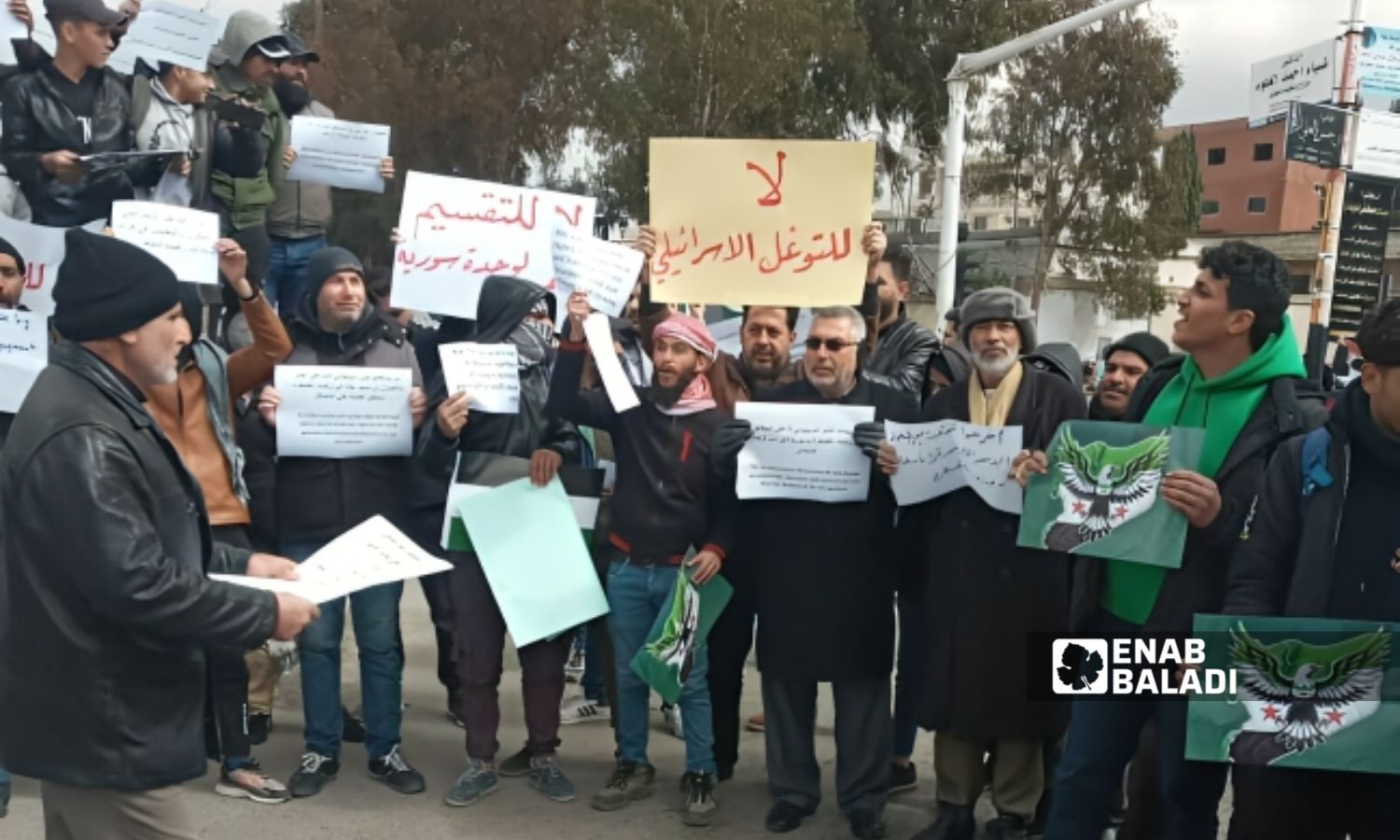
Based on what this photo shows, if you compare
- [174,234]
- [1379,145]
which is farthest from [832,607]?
[1379,145]

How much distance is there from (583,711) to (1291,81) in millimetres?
8868

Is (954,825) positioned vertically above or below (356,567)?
below

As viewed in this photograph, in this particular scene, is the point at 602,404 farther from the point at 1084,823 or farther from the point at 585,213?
the point at 1084,823

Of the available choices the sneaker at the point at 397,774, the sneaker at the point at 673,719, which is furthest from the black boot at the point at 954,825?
the sneaker at the point at 397,774

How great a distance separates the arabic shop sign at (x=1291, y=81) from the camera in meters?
10.4

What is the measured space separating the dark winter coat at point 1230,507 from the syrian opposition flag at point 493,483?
7.51ft

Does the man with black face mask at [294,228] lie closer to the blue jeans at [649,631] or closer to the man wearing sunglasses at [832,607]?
the blue jeans at [649,631]

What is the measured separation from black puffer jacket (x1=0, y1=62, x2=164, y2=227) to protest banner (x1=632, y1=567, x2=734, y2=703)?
3144mm

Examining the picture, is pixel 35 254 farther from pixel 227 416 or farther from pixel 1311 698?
pixel 1311 698

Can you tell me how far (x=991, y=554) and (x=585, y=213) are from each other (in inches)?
95.8

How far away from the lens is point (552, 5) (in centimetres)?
2414

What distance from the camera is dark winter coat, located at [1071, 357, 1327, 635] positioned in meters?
3.30

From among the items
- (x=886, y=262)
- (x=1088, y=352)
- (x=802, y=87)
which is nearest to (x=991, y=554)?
(x=886, y=262)

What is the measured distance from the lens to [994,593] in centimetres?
414
